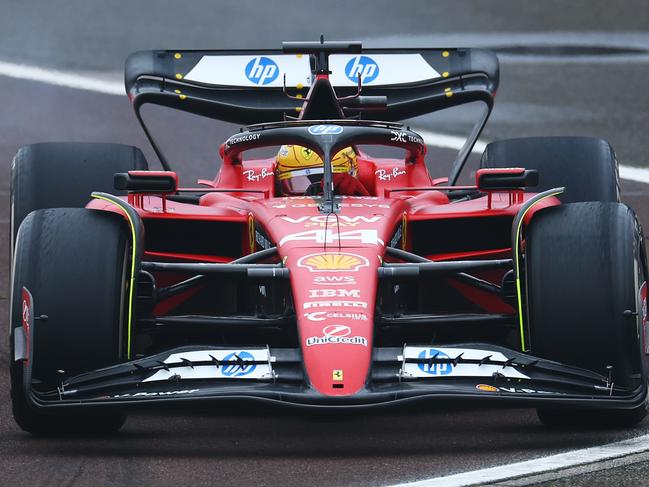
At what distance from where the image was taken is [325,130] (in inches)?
340

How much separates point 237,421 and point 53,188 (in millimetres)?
2597

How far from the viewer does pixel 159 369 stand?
275 inches

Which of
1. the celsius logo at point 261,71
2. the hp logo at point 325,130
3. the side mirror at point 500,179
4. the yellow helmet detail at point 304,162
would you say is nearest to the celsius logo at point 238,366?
the side mirror at point 500,179

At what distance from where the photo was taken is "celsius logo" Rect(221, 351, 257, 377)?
6902 mm

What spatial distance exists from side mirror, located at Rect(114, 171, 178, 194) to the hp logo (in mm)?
851

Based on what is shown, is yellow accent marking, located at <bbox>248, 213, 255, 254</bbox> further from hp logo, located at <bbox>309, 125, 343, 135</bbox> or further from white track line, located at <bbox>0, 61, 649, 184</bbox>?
white track line, located at <bbox>0, 61, 649, 184</bbox>

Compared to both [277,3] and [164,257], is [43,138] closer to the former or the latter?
[277,3]

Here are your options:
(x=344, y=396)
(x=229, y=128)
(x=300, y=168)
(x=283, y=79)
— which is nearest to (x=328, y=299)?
(x=344, y=396)

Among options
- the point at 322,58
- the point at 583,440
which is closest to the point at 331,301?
the point at 583,440

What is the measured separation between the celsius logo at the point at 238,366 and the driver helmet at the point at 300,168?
2.42 meters

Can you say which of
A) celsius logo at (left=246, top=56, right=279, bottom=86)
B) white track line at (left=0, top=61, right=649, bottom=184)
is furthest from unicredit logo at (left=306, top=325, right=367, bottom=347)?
white track line at (left=0, top=61, right=649, bottom=184)

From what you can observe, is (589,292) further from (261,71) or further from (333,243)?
(261,71)

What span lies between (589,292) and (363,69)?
3935 millimetres

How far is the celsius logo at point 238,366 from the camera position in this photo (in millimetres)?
6902
